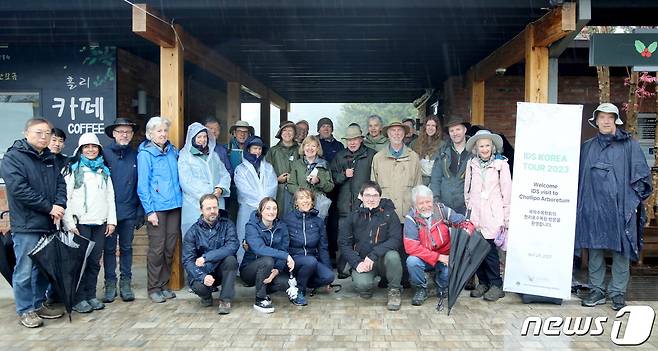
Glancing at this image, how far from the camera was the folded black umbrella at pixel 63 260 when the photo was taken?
477cm

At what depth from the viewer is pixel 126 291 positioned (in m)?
5.62

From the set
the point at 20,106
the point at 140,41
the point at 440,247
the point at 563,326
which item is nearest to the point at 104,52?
the point at 140,41

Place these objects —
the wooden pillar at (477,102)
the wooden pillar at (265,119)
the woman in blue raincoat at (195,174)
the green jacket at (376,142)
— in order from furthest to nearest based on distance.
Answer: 1. the wooden pillar at (265,119)
2. the wooden pillar at (477,102)
3. the green jacket at (376,142)
4. the woman in blue raincoat at (195,174)

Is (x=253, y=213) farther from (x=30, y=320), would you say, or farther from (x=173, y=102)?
(x=30, y=320)

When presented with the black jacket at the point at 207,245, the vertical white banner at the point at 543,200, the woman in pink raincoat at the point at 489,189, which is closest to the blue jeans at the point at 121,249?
the black jacket at the point at 207,245

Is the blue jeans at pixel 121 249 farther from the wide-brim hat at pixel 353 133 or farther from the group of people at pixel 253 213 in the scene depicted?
the wide-brim hat at pixel 353 133

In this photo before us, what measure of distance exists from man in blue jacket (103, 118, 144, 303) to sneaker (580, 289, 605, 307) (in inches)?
163

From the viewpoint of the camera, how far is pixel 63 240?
16.2 feet

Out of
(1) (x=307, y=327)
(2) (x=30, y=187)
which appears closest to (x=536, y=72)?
(1) (x=307, y=327)

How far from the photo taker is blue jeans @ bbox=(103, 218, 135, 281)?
553 centimetres

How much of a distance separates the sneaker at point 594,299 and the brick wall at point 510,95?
5.52 metres

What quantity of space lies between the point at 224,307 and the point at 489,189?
102 inches

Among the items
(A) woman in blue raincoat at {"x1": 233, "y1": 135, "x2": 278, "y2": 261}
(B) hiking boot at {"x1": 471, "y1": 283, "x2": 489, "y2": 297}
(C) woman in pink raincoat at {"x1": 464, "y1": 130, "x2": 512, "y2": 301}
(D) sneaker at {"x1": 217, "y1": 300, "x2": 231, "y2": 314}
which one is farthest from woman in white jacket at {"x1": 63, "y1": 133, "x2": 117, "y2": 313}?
(B) hiking boot at {"x1": 471, "y1": 283, "x2": 489, "y2": 297}

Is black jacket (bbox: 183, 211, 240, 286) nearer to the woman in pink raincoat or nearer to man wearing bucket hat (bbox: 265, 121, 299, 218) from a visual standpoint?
man wearing bucket hat (bbox: 265, 121, 299, 218)
